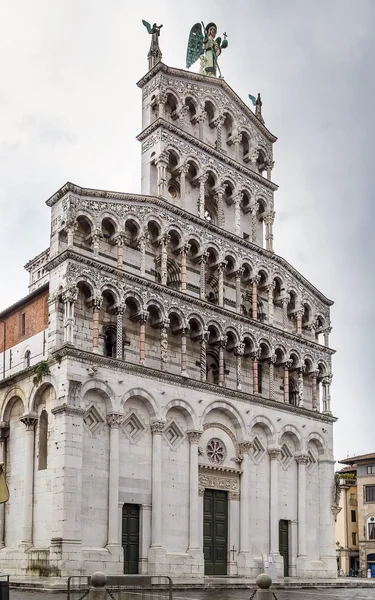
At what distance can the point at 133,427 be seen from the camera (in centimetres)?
3194

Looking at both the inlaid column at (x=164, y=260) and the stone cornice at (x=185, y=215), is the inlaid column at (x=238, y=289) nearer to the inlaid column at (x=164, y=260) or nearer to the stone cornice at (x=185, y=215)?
the stone cornice at (x=185, y=215)

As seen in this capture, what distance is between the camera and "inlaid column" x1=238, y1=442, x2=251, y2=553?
3478 centimetres

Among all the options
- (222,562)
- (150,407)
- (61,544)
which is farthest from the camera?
(222,562)

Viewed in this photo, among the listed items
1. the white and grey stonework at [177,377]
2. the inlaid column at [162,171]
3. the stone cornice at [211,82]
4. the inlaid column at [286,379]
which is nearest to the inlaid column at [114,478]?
the white and grey stonework at [177,377]

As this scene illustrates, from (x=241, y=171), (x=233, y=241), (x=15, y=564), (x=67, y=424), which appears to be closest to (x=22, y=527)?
(x=15, y=564)

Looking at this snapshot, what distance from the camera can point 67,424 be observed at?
95.3 ft

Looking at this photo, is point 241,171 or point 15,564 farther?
point 241,171

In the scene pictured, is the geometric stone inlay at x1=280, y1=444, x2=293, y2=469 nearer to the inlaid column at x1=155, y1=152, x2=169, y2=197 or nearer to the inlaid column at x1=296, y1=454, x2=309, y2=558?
the inlaid column at x1=296, y1=454, x2=309, y2=558

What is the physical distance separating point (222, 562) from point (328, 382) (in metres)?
11.7

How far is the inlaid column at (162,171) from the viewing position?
35.8 m

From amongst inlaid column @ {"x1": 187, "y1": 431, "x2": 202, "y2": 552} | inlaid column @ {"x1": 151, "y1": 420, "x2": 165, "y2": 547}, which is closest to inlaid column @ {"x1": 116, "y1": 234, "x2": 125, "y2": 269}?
inlaid column @ {"x1": 151, "y1": 420, "x2": 165, "y2": 547}

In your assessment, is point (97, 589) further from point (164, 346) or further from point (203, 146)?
point (203, 146)

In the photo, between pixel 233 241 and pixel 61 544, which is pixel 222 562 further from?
pixel 233 241

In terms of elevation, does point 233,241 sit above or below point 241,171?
below
